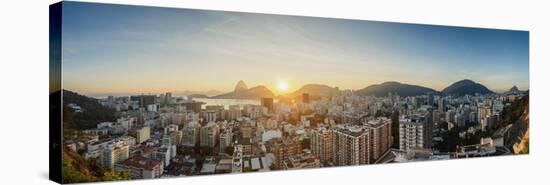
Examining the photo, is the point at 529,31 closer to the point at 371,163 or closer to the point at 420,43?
the point at 420,43

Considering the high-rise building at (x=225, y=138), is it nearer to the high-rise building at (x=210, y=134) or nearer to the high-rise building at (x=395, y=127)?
the high-rise building at (x=210, y=134)

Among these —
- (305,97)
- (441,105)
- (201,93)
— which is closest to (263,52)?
(305,97)

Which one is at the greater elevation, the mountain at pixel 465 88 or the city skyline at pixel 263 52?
the city skyline at pixel 263 52

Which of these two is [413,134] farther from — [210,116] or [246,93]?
[210,116]

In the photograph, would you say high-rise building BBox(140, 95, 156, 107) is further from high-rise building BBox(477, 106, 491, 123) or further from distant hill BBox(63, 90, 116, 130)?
high-rise building BBox(477, 106, 491, 123)

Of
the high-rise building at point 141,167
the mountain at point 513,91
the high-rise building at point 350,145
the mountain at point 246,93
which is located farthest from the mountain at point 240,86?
the mountain at point 513,91

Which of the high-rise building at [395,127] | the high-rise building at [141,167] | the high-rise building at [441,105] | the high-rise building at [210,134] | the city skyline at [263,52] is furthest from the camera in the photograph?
the high-rise building at [441,105]
